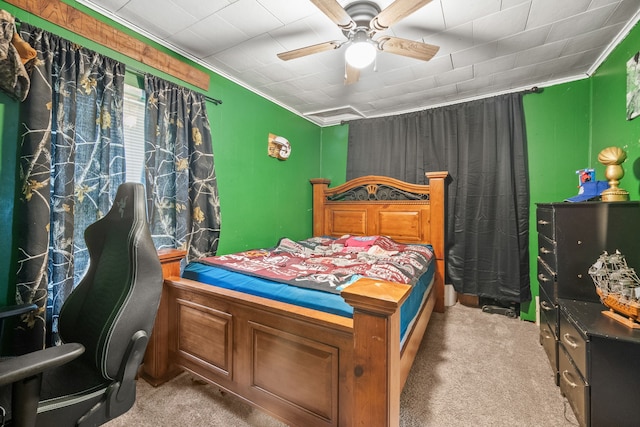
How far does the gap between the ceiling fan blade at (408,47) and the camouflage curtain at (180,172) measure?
5.26ft

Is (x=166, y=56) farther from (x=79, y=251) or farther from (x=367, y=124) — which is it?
(x=367, y=124)

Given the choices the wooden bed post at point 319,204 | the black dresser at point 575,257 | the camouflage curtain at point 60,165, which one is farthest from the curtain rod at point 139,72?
the black dresser at point 575,257

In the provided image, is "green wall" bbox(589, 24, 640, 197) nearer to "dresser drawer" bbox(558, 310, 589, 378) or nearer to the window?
"dresser drawer" bbox(558, 310, 589, 378)

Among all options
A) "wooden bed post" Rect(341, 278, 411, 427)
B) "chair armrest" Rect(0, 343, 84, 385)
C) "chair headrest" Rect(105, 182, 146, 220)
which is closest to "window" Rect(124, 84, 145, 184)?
"chair headrest" Rect(105, 182, 146, 220)

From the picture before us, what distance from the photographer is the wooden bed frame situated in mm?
1041

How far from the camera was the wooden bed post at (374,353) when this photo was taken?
1017 mm

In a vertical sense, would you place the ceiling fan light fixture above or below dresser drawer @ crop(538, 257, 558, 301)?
above

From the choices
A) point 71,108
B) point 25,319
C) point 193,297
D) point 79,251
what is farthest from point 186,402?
point 71,108

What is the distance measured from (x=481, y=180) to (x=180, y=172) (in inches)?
123

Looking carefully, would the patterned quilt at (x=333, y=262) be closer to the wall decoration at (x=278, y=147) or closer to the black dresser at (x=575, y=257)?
the black dresser at (x=575, y=257)

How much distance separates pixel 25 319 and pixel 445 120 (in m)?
4.01

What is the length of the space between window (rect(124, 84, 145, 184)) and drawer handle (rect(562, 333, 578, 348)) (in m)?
2.99

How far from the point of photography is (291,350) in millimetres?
1305

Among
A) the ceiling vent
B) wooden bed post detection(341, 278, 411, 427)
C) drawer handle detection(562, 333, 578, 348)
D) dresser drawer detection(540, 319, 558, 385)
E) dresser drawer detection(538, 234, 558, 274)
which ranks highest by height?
the ceiling vent
